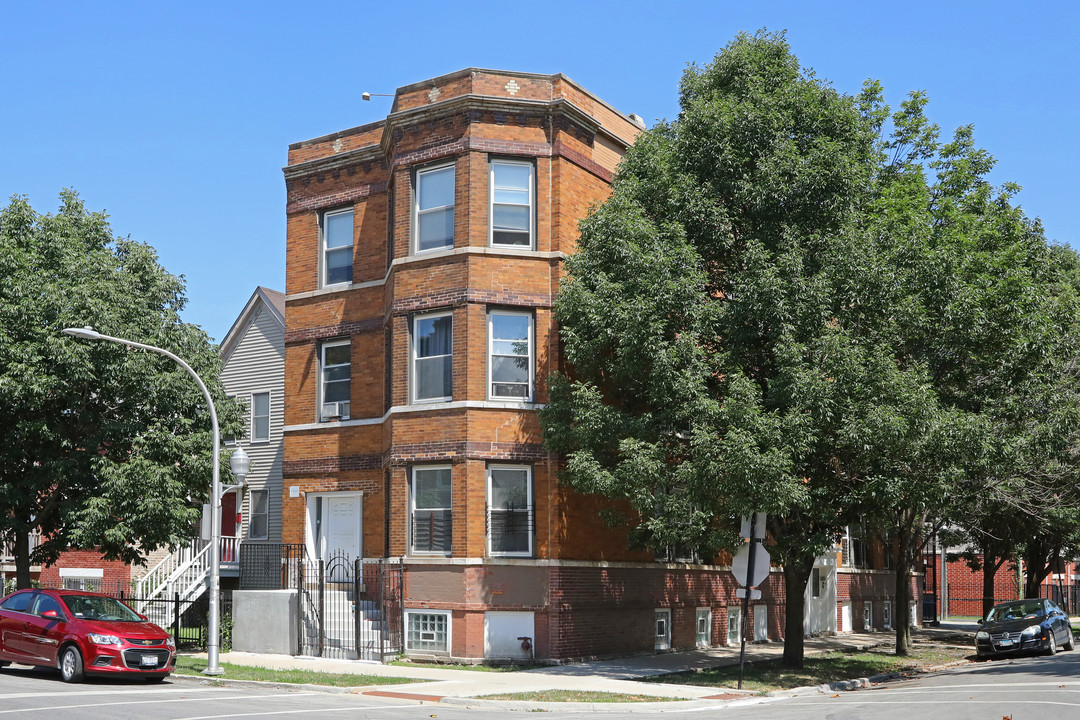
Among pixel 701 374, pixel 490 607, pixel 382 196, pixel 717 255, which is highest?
pixel 382 196

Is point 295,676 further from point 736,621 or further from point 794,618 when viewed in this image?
point 736,621

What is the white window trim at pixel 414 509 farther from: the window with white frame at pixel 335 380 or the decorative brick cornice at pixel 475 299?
the window with white frame at pixel 335 380

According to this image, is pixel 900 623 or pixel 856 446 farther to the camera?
pixel 900 623

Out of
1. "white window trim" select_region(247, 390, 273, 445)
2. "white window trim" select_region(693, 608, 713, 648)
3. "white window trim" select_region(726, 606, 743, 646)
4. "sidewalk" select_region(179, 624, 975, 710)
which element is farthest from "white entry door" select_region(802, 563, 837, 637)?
"white window trim" select_region(247, 390, 273, 445)

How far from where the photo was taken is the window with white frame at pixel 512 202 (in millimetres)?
23984

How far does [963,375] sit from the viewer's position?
21609 millimetres

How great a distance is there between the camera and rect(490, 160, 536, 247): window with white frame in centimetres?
2398

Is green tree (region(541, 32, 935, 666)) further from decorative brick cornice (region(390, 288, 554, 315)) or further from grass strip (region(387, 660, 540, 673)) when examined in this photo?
grass strip (region(387, 660, 540, 673))

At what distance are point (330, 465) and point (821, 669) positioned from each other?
12399 mm

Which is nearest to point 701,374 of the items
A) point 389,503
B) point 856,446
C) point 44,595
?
point 856,446

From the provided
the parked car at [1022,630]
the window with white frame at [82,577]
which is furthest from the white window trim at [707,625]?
the window with white frame at [82,577]

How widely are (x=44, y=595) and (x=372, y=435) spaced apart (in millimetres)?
8669

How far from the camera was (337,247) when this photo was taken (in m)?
27.4

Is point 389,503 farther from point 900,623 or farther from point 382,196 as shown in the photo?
point 900,623
